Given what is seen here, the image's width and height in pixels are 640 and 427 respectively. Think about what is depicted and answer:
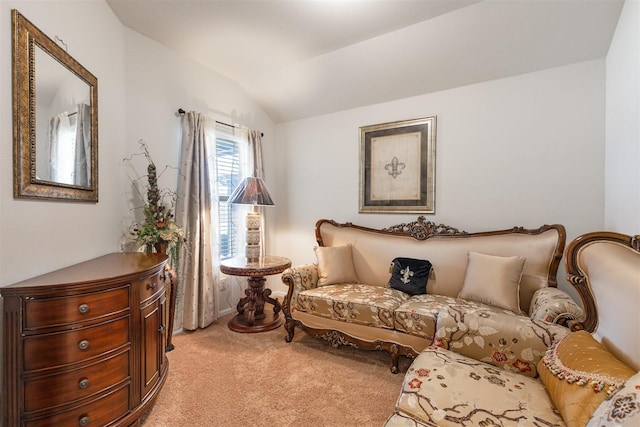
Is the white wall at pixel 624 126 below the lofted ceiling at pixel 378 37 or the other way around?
below

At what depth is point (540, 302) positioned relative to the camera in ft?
6.02

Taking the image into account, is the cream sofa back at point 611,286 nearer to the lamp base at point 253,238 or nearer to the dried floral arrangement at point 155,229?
the lamp base at point 253,238

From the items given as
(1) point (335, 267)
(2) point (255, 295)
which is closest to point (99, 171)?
(2) point (255, 295)

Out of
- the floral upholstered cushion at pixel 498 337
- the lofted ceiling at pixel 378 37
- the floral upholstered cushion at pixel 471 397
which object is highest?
the lofted ceiling at pixel 378 37

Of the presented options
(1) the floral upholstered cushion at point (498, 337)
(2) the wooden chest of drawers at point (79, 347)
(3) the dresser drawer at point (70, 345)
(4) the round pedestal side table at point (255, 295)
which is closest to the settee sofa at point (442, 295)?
(1) the floral upholstered cushion at point (498, 337)

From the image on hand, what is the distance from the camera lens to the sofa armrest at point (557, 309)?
5.14ft

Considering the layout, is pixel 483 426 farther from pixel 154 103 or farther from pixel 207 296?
pixel 154 103

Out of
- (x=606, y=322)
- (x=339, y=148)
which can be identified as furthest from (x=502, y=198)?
(x=339, y=148)

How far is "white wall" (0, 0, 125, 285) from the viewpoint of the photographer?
4.29 ft

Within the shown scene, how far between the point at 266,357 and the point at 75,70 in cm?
242

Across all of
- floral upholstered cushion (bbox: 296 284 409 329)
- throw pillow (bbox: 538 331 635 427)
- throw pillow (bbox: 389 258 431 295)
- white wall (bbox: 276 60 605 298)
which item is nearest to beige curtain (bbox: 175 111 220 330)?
floral upholstered cushion (bbox: 296 284 409 329)

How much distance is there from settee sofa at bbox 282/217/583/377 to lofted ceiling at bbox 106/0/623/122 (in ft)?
4.81

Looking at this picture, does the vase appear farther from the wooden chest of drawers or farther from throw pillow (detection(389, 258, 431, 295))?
throw pillow (detection(389, 258, 431, 295))

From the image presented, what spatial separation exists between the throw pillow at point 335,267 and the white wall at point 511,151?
2.00 feet
